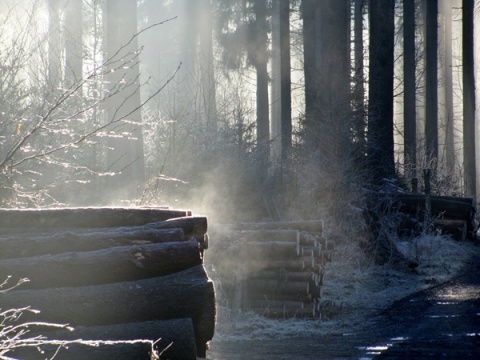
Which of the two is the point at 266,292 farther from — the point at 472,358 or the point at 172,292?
the point at 172,292

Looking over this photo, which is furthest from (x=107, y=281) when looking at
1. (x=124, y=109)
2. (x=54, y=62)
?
(x=54, y=62)

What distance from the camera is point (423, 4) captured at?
135 feet

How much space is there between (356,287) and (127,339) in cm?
855

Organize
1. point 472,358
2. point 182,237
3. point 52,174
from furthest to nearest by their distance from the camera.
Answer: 1. point 52,174
2. point 472,358
3. point 182,237

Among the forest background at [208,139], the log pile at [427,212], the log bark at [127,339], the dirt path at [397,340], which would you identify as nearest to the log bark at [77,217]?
the log bark at [127,339]

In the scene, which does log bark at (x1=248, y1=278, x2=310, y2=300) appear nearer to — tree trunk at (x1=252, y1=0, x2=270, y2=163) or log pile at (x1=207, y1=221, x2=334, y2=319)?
log pile at (x1=207, y1=221, x2=334, y2=319)

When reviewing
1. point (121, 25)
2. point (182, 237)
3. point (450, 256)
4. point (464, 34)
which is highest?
point (464, 34)

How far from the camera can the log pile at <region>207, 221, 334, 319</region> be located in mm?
11273

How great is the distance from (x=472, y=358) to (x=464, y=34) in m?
26.4

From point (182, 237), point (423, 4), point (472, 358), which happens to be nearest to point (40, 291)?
point (182, 237)

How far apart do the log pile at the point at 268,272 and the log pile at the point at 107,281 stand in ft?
15.8

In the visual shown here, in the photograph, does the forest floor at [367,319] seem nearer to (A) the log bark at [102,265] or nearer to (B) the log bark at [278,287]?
(B) the log bark at [278,287]

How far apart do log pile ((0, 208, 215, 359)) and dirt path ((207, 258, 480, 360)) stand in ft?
6.98

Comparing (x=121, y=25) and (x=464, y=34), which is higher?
(x=464, y=34)
